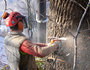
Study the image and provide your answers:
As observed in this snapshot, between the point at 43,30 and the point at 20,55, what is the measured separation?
3485 millimetres

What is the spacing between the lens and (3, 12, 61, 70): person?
161cm

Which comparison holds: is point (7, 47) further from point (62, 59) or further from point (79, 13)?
point (79, 13)

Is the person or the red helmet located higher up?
the red helmet

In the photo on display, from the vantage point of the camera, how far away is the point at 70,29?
1869 mm

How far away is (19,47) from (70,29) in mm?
950

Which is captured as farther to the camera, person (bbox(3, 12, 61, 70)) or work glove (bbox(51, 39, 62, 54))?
work glove (bbox(51, 39, 62, 54))

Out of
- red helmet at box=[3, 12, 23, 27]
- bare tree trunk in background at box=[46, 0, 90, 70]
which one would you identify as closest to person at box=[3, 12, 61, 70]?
red helmet at box=[3, 12, 23, 27]

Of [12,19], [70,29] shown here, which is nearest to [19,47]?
[12,19]

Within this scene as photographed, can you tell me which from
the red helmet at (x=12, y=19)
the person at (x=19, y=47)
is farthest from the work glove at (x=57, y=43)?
the red helmet at (x=12, y=19)

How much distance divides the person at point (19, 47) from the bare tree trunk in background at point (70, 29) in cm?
25

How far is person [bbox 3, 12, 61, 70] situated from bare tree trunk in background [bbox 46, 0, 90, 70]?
0.81 feet

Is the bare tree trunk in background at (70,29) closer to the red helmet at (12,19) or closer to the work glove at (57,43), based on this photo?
the work glove at (57,43)

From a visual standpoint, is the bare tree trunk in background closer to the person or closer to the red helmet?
the person

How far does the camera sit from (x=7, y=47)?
196 cm
